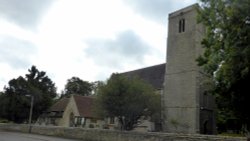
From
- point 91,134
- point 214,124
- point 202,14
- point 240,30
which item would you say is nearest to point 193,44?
point 214,124

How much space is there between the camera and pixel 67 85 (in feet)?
287

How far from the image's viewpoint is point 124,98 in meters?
36.3

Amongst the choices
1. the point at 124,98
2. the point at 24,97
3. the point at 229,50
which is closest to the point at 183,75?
the point at 124,98

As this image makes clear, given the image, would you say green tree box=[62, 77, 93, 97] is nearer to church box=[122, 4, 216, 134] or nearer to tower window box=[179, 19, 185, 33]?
church box=[122, 4, 216, 134]

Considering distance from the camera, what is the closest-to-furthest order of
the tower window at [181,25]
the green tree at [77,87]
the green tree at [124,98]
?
1. the green tree at [124,98]
2. the tower window at [181,25]
3. the green tree at [77,87]

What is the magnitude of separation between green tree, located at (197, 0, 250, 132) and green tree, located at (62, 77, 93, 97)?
71.3 meters

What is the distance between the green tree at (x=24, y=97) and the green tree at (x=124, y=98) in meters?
19.7

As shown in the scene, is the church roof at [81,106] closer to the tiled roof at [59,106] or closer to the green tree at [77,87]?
the tiled roof at [59,106]

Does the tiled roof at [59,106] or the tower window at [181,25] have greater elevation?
the tower window at [181,25]

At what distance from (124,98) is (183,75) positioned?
12668 millimetres

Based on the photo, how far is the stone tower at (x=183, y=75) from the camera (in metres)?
42.8

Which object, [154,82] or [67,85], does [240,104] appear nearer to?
[154,82]

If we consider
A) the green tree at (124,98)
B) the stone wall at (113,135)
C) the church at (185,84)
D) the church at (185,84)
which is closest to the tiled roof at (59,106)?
the stone wall at (113,135)

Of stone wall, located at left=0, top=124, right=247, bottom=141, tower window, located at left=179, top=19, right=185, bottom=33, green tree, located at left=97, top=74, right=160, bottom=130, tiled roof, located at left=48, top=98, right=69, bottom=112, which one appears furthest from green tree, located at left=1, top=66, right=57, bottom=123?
tower window, located at left=179, top=19, right=185, bottom=33
